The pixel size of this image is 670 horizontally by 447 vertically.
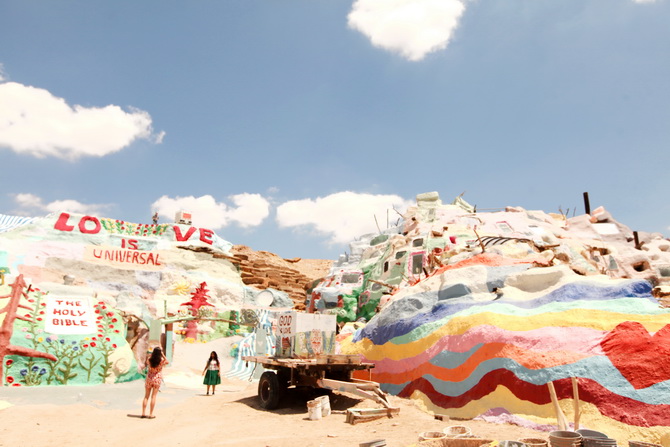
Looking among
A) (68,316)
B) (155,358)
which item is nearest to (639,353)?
(155,358)

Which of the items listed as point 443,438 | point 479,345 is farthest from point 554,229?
point 443,438

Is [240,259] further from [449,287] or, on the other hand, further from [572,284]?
[572,284]

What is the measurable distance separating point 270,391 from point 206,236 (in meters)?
30.4

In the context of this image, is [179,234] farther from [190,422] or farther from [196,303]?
[190,422]

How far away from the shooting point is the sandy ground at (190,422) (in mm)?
7773

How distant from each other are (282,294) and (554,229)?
796 inches

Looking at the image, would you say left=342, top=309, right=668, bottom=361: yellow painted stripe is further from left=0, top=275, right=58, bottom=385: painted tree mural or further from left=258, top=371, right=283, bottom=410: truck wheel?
left=0, top=275, right=58, bottom=385: painted tree mural

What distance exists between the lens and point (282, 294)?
38125mm

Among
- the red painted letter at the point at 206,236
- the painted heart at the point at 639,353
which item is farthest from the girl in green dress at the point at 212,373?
the red painted letter at the point at 206,236

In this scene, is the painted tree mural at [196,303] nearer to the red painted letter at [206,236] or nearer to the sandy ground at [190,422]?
the red painted letter at [206,236]

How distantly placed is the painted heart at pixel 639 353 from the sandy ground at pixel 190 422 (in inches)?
68.7

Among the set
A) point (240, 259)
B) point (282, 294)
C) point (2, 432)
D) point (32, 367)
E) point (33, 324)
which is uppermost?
point (240, 259)

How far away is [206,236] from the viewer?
131ft

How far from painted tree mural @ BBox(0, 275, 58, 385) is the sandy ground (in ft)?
3.54
